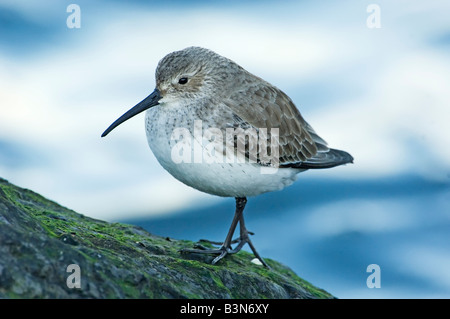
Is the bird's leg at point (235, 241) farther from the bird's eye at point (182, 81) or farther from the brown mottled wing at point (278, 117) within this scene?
the bird's eye at point (182, 81)

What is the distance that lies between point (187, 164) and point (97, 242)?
1.58m

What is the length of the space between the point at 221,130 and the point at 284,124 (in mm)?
1451

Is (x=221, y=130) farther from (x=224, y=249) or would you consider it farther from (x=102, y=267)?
(x=102, y=267)

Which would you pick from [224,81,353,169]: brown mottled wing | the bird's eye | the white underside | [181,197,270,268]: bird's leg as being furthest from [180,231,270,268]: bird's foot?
the bird's eye

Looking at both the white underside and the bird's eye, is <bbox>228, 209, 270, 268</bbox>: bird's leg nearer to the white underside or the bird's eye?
the white underside

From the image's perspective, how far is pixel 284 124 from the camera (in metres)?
9.05

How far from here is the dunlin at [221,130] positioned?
306 inches

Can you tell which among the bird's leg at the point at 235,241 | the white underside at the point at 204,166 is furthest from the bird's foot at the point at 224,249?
the white underside at the point at 204,166

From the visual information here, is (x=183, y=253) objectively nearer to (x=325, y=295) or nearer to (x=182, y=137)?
(x=182, y=137)

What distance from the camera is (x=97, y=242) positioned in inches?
262

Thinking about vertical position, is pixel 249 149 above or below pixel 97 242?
above

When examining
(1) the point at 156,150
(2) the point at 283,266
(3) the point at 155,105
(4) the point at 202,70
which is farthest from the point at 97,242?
(2) the point at 283,266
